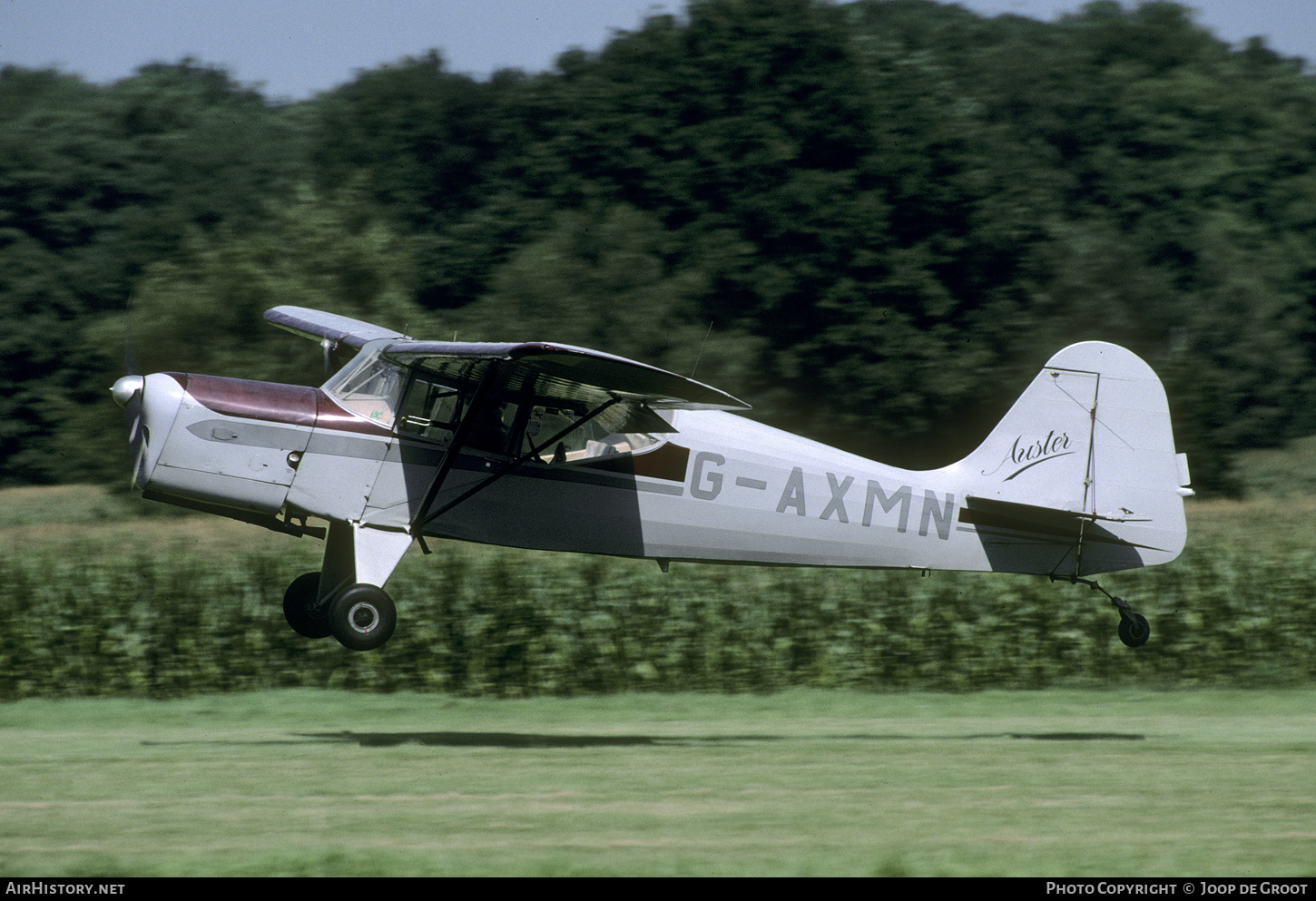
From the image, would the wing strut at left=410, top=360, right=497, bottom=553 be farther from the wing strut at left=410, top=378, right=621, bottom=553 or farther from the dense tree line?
the dense tree line

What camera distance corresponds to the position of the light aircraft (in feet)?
33.2

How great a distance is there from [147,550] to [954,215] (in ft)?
83.1

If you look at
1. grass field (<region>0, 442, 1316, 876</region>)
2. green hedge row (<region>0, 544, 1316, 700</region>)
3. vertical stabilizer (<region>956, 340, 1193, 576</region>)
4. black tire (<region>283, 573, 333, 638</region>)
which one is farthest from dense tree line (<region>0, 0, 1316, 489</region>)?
vertical stabilizer (<region>956, 340, 1193, 576</region>)

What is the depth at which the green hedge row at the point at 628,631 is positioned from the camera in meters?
15.2

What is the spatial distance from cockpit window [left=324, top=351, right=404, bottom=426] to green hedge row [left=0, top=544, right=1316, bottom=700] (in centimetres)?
518

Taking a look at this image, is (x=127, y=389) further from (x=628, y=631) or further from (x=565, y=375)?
(x=628, y=631)

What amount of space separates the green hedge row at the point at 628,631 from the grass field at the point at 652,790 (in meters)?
0.81

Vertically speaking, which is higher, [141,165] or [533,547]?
[141,165]

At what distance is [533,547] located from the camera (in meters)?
10.7

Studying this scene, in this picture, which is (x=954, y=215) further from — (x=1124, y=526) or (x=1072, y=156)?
(x=1124, y=526)

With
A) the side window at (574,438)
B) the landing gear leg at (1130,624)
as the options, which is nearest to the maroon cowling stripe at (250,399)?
the side window at (574,438)

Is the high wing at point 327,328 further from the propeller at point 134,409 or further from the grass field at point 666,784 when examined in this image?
the grass field at point 666,784

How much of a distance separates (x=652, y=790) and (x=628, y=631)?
611 centimetres
